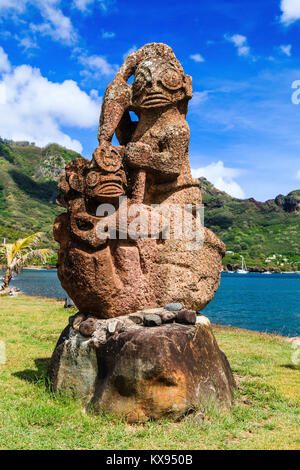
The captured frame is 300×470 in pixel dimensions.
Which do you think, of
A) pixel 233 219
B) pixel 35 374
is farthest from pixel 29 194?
pixel 35 374

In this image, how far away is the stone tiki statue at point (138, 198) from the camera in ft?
17.5

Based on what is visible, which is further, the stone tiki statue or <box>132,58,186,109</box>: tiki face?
<box>132,58,186,109</box>: tiki face

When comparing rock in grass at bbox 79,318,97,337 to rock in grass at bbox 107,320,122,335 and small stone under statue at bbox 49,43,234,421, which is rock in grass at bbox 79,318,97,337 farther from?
rock in grass at bbox 107,320,122,335

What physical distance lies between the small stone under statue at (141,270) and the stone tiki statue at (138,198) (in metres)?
0.01

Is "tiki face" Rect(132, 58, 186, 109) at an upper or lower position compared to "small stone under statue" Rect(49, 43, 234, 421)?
upper

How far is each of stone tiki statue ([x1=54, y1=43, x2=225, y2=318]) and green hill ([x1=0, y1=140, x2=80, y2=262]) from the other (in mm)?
58022

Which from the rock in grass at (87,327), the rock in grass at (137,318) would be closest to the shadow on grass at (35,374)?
the rock in grass at (87,327)

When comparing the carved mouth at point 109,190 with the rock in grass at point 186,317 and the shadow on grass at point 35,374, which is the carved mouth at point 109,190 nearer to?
the rock in grass at point 186,317

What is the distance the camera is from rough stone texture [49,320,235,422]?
14.8 feet

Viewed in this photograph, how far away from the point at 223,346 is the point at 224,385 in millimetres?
5265

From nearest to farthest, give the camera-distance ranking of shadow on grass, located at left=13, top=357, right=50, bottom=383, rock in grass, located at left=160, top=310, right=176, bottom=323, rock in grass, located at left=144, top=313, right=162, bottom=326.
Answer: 1. rock in grass, located at left=144, top=313, right=162, bottom=326
2. rock in grass, located at left=160, top=310, right=176, bottom=323
3. shadow on grass, located at left=13, top=357, right=50, bottom=383

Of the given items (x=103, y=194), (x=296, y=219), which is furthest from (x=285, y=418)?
(x=296, y=219)

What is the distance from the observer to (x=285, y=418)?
496 centimetres

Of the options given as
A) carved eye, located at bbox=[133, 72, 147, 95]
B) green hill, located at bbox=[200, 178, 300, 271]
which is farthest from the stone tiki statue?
green hill, located at bbox=[200, 178, 300, 271]
